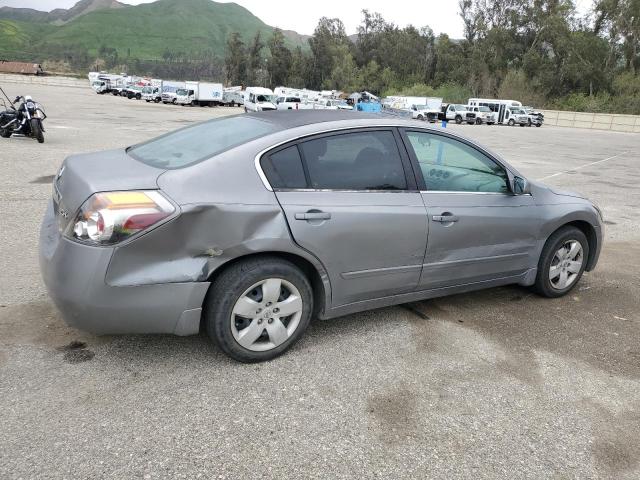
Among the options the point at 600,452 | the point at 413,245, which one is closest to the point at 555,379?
the point at 600,452

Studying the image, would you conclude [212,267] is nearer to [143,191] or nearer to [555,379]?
[143,191]

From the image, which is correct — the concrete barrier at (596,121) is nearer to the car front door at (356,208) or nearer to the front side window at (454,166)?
the front side window at (454,166)

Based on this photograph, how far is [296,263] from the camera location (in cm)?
334

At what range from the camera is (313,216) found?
3.24 metres

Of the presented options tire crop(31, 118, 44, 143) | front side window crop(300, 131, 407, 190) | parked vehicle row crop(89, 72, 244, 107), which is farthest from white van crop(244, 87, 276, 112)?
front side window crop(300, 131, 407, 190)

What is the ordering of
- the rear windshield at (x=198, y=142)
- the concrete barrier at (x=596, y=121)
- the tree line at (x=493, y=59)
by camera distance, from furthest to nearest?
the tree line at (x=493, y=59), the concrete barrier at (x=596, y=121), the rear windshield at (x=198, y=142)

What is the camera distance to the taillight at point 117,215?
9.25 ft

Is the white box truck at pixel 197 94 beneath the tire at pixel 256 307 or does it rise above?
above

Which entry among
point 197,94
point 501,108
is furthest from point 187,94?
point 501,108

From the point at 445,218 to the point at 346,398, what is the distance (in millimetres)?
1485

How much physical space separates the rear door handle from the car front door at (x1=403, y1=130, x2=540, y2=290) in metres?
0.82

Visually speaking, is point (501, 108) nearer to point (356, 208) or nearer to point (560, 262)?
point (560, 262)

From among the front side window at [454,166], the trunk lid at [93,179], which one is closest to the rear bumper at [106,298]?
the trunk lid at [93,179]

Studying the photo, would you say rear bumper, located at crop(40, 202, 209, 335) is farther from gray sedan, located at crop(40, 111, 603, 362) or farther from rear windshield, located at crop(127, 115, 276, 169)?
rear windshield, located at crop(127, 115, 276, 169)
